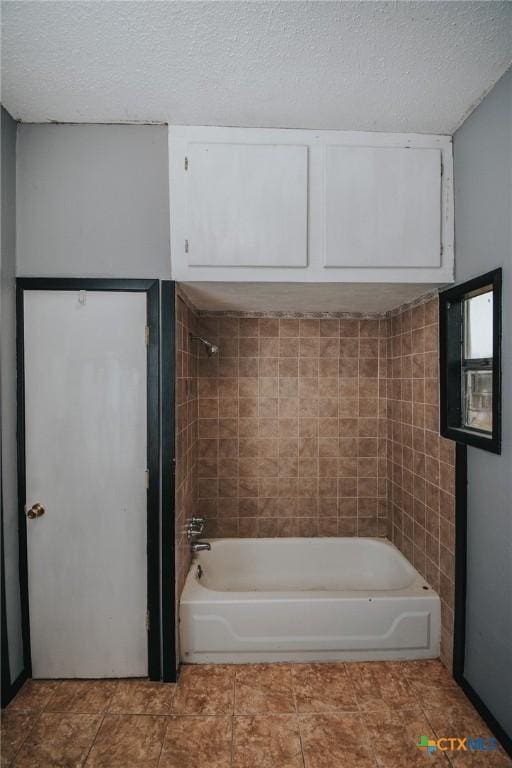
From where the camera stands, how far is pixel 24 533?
1.79 metres

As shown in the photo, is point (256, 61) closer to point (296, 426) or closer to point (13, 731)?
point (296, 426)

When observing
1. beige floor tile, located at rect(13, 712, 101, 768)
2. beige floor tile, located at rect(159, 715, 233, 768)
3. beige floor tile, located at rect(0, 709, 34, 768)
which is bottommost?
beige floor tile, located at rect(13, 712, 101, 768)

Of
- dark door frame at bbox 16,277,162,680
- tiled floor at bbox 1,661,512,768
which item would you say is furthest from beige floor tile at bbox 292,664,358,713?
dark door frame at bbox 16,277,162,680

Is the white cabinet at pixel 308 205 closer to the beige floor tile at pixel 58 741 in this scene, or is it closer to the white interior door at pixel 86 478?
the white interior door at pixel 86 478

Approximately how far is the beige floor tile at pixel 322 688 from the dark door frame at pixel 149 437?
683 millimetres

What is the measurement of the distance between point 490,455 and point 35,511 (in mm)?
2051

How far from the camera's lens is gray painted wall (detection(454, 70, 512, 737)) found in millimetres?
1448

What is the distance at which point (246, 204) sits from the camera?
175 centimetres

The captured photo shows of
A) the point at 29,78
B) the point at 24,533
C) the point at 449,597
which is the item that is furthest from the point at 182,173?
the point at 449,597

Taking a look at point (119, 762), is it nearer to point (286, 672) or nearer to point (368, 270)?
point (286, 672)

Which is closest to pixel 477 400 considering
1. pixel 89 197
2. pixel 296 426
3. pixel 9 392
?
pixel 296 426

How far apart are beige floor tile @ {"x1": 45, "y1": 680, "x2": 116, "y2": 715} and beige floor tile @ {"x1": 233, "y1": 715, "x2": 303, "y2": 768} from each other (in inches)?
24.4

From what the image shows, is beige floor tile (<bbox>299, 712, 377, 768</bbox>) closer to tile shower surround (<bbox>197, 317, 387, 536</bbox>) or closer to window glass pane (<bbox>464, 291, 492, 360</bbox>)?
tile shower surround (<bbox>197, 317, 387, 536</bbox>)

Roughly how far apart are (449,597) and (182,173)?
241 cm
